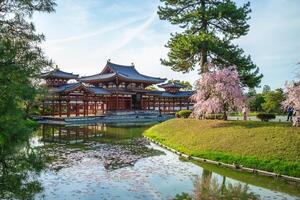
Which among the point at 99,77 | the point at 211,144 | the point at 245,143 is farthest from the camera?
the point at 99,77

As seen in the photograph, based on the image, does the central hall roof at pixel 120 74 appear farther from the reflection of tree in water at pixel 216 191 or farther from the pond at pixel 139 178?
the reflection of tree in water at pixel 216 191

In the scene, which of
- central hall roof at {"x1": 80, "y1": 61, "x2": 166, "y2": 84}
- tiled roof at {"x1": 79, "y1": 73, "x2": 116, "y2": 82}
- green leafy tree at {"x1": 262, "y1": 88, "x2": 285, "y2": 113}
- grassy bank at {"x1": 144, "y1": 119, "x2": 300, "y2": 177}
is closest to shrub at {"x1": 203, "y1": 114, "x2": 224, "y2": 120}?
grassy bank at {"x1": 144, "y1": 119, "x2": 300, "y2": 177}

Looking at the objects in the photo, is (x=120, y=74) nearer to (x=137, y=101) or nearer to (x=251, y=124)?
(x=137, y=101)

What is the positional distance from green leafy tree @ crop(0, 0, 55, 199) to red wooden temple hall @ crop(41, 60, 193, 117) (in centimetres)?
4175

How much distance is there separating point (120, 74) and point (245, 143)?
44657 mm

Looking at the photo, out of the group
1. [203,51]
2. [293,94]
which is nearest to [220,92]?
[203,51]

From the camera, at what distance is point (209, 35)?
34094 mm

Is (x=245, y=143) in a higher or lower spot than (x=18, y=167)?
lower

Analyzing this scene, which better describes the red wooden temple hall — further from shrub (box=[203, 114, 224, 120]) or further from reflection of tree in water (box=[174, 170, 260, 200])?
reflection of tree in water (box=[174, 170, 260, 200])

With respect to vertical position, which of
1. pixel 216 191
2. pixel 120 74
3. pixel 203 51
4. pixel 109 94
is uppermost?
pixel 120 74

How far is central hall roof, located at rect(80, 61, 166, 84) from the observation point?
65287 millimetres

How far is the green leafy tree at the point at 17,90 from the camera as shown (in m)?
9.83

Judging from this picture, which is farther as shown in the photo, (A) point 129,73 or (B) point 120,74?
(A) point 129,73

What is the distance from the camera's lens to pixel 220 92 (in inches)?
1257
